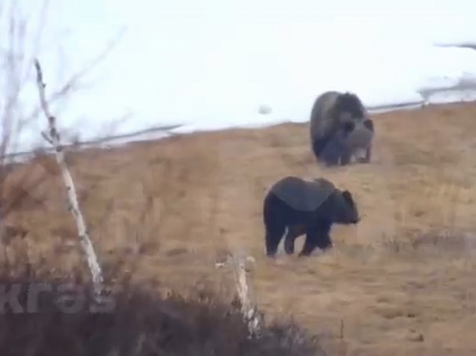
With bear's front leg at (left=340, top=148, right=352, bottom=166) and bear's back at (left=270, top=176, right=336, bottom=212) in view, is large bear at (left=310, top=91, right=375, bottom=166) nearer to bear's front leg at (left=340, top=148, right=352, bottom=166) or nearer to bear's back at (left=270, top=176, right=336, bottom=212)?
bear's front leg at (left=340, top=148, right=352, bottom=166)

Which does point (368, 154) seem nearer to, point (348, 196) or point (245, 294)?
point (348, 196)

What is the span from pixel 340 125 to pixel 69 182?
49.3 inches

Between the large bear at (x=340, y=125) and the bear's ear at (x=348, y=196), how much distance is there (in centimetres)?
14

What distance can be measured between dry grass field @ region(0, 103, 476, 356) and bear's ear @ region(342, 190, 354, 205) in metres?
0.03

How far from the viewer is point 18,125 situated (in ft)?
17.5

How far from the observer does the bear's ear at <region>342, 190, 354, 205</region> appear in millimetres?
5324

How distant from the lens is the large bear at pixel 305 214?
526 centimetres

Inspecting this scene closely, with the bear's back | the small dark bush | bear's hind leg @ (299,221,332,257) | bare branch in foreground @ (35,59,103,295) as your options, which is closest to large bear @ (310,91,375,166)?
the bear's back

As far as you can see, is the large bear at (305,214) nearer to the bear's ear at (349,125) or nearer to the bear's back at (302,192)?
the bear's back at (302,192)

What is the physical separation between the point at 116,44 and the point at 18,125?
22.2 inches

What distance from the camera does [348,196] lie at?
17.5 feet

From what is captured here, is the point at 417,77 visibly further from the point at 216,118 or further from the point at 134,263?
the point at 134,263

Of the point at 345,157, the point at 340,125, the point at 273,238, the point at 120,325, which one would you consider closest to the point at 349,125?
the point at 340,125

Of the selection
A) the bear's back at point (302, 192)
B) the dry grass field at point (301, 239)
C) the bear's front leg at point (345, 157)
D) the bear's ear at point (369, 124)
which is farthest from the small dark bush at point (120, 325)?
the bear's ear at point (369, 124)
